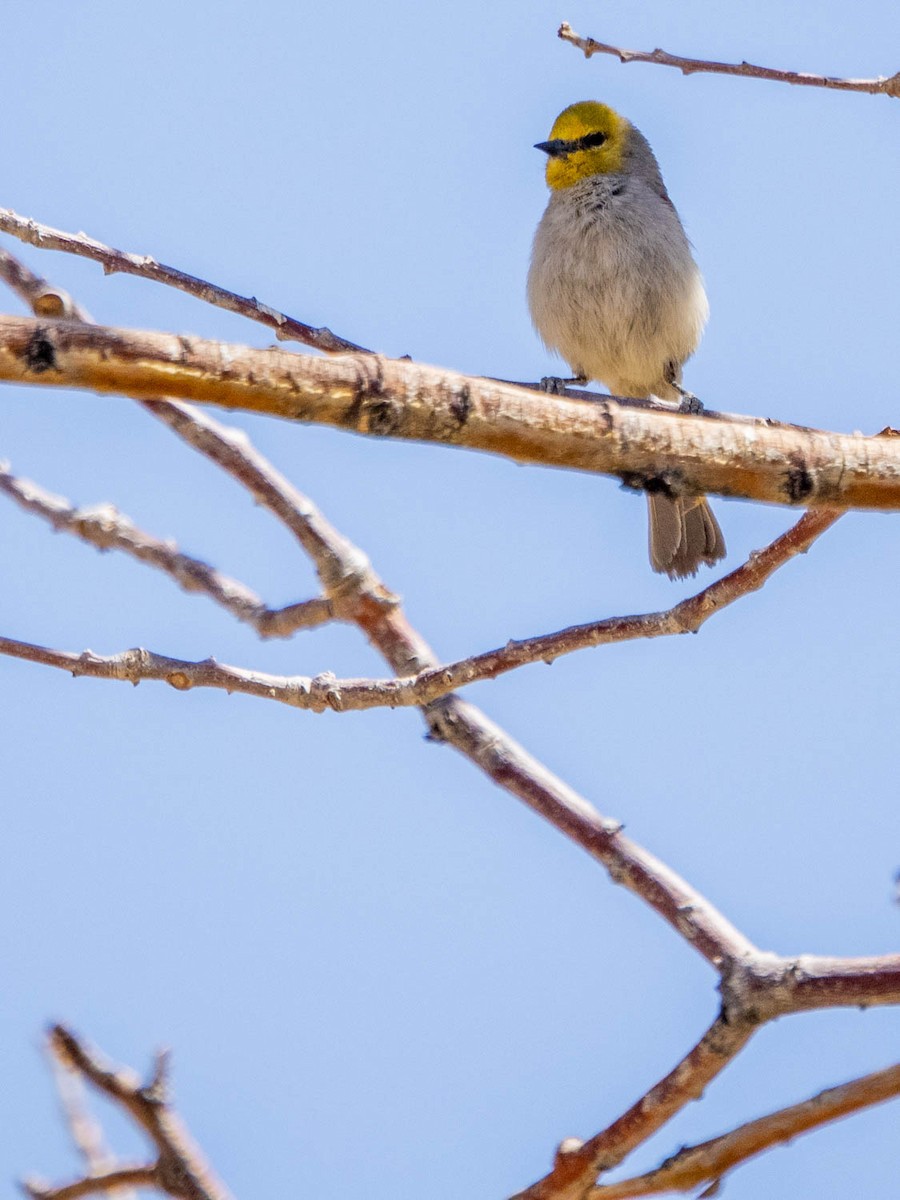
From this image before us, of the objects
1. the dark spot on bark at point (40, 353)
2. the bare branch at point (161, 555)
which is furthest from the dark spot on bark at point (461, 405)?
the bare branch at point (161, 555)

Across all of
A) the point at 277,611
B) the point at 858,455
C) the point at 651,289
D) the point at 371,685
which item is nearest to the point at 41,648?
the point at 371,685

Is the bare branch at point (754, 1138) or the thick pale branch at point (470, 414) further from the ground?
the thick pale branch at point (470, 414)

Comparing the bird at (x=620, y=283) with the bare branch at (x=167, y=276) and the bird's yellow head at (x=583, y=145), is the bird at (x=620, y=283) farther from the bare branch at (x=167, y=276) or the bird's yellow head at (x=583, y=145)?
the bare branch at (x=167, y=276)

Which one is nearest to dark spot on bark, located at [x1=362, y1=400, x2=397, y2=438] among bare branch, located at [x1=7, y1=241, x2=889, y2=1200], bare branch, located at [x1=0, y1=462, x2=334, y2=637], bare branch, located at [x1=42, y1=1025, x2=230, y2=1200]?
bare branch, located at [x1=7, y1=241, x2=889, y2=1200]

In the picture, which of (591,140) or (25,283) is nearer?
(25,283)

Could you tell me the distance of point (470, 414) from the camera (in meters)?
2.28

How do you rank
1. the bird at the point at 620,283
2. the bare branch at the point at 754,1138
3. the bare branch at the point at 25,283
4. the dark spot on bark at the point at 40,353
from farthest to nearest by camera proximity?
the bird at the point at 620,283, the bare branch at the point at 25,283, the dark spot on bark at the point at 40,353, the bare branch at the point at 754,1138

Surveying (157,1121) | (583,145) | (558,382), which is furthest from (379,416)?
(583,145)

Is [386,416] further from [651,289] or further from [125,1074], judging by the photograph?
[651,289]

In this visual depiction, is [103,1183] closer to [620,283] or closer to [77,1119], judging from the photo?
[77,1119]

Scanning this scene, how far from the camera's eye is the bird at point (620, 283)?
19.2 feet

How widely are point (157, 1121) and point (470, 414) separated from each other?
1253 millimetres

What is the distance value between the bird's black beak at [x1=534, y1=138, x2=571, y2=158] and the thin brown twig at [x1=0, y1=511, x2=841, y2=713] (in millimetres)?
4055

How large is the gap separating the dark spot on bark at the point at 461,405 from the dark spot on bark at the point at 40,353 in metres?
0.67
